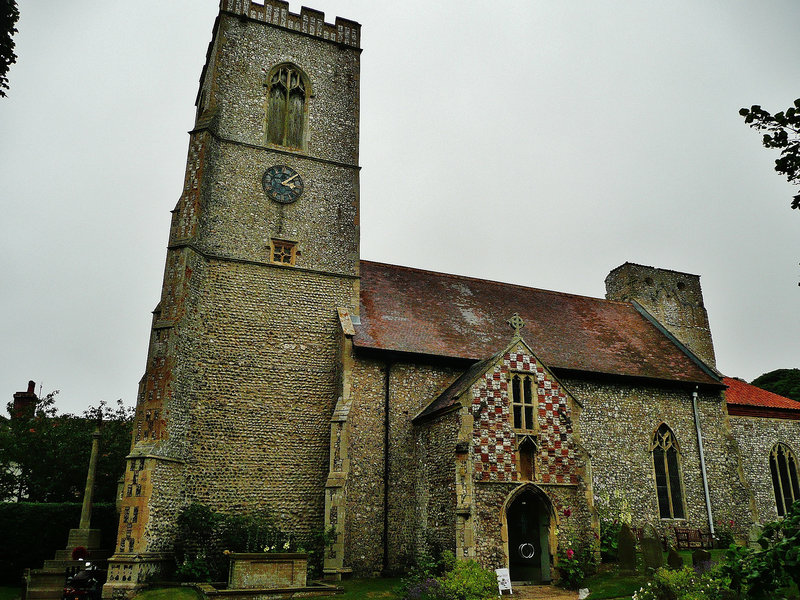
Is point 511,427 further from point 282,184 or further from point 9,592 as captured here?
point 9,592

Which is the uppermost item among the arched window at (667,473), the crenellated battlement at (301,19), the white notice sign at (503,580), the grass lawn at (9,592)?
the crenellated battlement at (301,19)

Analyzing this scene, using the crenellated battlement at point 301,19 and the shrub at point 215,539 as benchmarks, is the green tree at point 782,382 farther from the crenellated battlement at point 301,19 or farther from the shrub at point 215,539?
the shrub at point 215,539

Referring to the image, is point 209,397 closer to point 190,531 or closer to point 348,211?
point 190,531

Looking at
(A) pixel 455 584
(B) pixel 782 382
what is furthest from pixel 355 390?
(B) pixel 782 382

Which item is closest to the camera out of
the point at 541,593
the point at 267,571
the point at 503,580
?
the point at 267,571

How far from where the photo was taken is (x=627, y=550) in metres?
15.9

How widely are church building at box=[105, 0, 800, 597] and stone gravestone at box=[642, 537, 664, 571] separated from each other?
1455 millimetres

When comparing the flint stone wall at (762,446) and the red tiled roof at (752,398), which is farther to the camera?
the red tiled roof at (752,398)

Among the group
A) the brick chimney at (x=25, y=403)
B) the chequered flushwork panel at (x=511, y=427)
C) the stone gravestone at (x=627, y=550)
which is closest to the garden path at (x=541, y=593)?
the stone gravestone at (x=627, y=550)

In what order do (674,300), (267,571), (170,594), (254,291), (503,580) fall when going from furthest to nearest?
(674,300)
(254,291)
(503,580)
(267,571)
(170,594)

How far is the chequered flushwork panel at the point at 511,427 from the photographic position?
15953mm

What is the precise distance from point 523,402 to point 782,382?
127ft

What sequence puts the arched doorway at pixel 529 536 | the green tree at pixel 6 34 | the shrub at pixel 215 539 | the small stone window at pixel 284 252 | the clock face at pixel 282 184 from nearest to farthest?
the green tree at pixel 6 34
the shrub at pixel 215 539
the arched doorway at pixel 529 536
the small stone window at pixel 284 252
the clock face at pixel 282 184

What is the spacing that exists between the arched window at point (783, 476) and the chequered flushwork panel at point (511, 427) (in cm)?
1167
